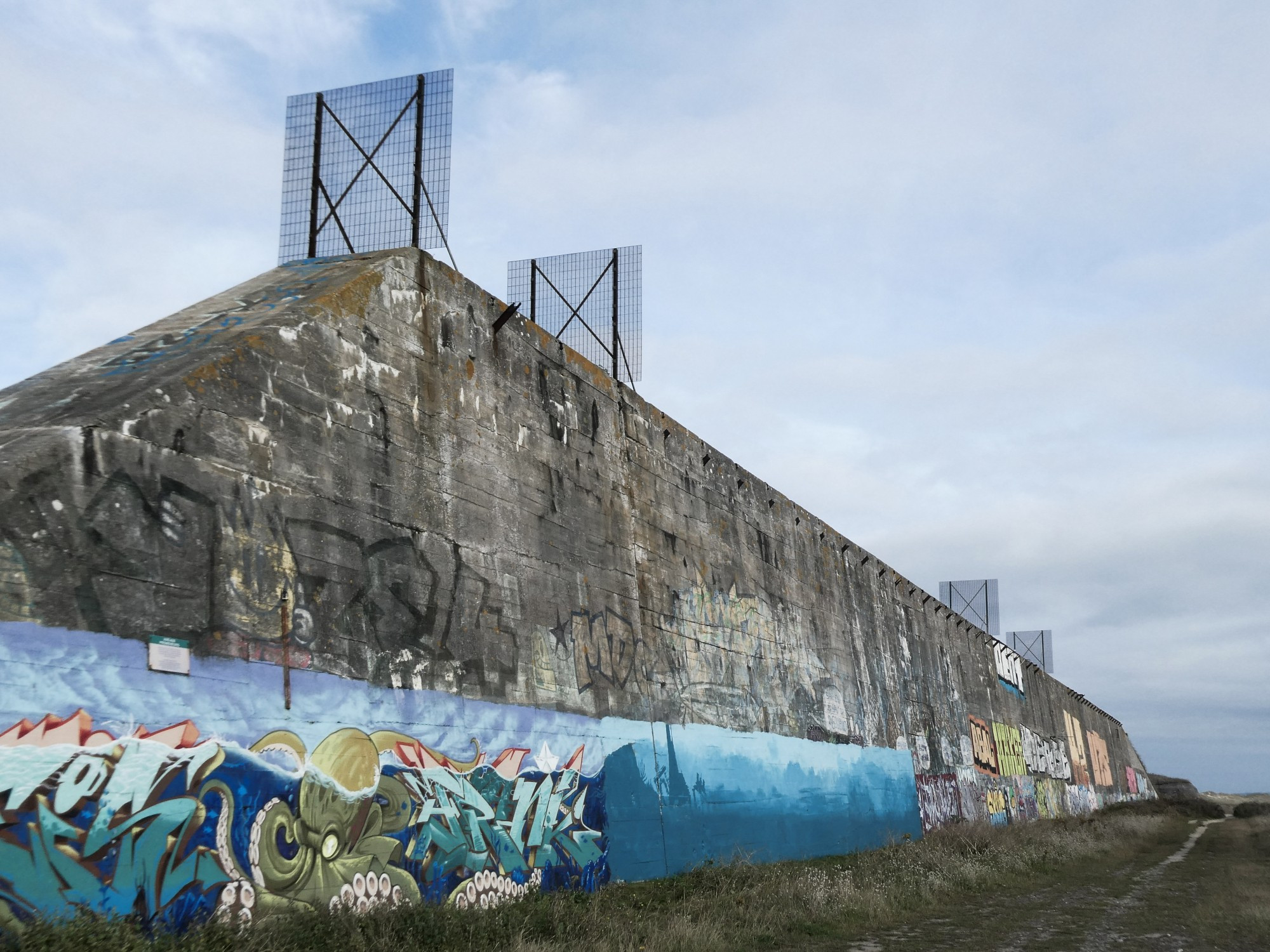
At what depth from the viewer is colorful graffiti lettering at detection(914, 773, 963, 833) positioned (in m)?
24.0

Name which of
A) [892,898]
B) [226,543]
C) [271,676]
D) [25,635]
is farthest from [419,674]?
[892,898]

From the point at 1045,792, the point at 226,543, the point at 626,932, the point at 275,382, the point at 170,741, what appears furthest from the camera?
the point at 1045,792

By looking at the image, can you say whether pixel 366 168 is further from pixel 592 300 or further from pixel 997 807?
pixel 997 807

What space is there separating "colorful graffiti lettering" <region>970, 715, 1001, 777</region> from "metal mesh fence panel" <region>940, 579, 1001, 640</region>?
2021 centimetres

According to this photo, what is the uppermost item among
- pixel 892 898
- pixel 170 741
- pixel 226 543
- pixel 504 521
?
pixel 504 521

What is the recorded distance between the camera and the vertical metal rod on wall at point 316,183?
1112cm

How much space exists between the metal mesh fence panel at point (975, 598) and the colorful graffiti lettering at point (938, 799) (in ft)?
85.2

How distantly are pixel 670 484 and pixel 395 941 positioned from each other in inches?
336

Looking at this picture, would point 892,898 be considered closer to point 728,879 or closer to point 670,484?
point 728,879

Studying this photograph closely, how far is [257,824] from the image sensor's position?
7.41 meters

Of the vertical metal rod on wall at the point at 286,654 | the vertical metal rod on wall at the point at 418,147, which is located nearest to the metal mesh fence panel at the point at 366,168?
the vertical metal rod on wall at the point at 418,147

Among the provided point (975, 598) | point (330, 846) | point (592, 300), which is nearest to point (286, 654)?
point (330, 846)

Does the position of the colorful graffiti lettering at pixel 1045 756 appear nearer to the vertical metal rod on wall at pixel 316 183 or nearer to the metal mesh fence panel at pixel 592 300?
the metal mesh fence panel at pixel 592 300

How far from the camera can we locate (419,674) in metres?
9.40
